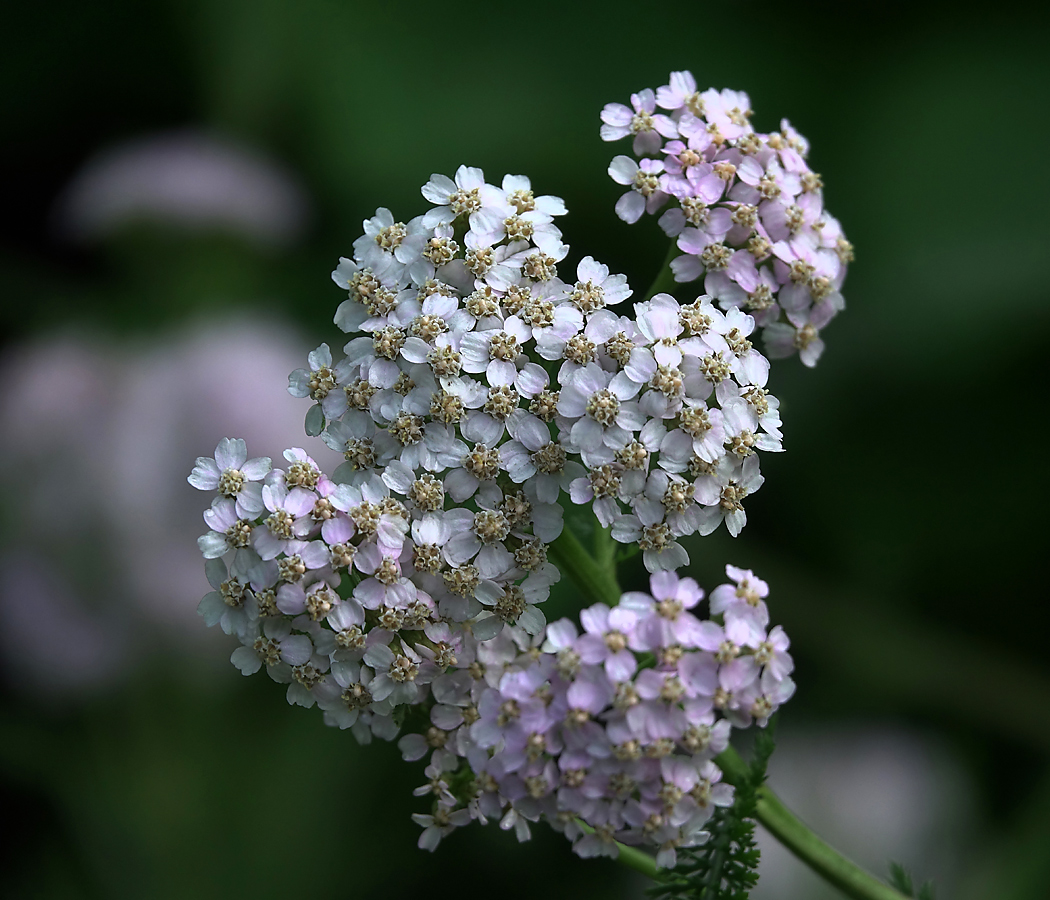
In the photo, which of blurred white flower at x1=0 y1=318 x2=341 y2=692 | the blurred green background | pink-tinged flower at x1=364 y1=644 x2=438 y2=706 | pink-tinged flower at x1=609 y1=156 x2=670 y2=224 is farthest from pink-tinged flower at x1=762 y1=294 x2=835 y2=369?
blurred white flower at x1=0 y1=318 x2=341 y2=692

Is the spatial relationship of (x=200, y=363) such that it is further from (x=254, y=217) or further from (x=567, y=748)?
(x=567, y=748)

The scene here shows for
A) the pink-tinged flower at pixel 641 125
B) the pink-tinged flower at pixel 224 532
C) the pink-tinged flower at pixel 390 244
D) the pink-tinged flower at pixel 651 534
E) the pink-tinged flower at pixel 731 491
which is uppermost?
the pink-tinged flower at pixel 641 125

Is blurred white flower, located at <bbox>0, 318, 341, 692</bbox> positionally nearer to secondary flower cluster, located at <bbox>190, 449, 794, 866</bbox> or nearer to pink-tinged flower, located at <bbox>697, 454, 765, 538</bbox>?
secondary flower cluster, located at <bbox>190, 449, 794, 866</bbox>

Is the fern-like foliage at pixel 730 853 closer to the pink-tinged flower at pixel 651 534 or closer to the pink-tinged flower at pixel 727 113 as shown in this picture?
the pink-tinged flower at pixel 651 534

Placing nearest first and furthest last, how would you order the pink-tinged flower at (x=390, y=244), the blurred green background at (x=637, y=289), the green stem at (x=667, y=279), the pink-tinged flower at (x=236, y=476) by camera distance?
1. the pink-tinged flower at (x=236, y=476)
2. the pink-tinged flower at (x=390, y=244)
3. the green stem at (x=667, y=279)
4. the blurred green background at (x=637, y=289)

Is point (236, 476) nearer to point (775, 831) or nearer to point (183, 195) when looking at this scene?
point (775, 831)

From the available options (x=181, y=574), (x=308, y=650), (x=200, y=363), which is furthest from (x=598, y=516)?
(x=200, y=363)

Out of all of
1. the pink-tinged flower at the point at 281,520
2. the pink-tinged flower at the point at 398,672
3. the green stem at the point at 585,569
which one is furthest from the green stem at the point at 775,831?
the pink-tinged flower at the point at 281,520
